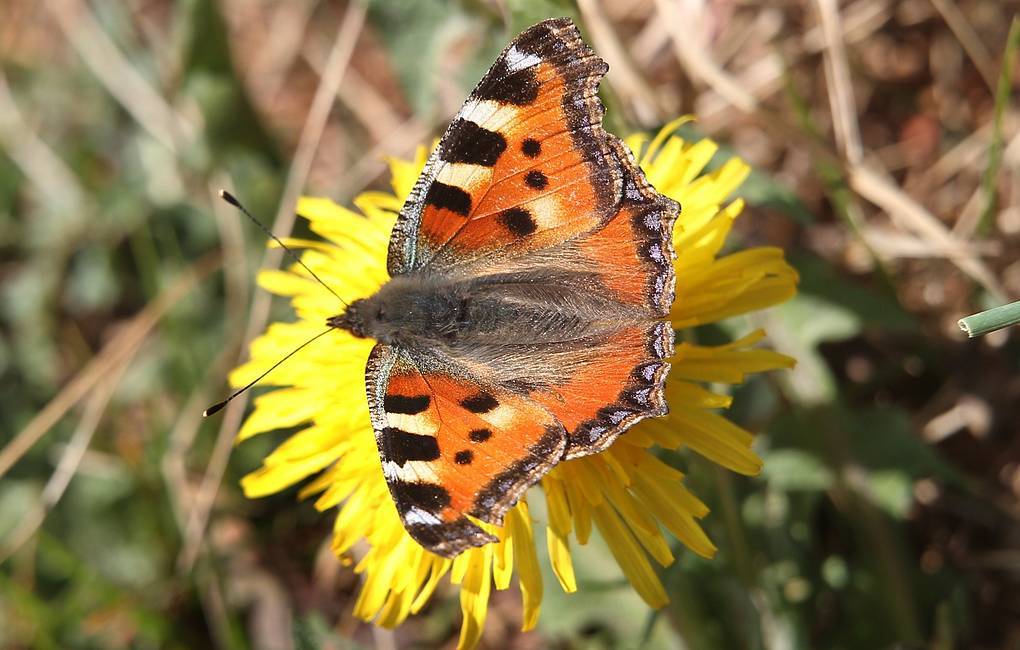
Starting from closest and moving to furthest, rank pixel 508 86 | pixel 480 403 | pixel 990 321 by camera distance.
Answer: pixel 990 321
pixel 480 403
pixel 508 86

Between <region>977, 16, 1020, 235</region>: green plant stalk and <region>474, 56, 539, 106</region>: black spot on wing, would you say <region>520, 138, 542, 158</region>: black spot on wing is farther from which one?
<region>977, 16, 1020, 235</region>: green plant stalk

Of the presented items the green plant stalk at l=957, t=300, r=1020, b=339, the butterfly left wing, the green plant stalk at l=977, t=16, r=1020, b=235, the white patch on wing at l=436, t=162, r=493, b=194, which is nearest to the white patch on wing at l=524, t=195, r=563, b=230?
the white patch on wing at l=436, t=162, r=493, b=194

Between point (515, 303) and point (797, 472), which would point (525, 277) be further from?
point (797, 472)

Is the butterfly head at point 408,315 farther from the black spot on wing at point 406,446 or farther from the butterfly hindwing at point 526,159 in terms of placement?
the black spot on wing at point 406,446

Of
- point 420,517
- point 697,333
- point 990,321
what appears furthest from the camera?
point 697,333

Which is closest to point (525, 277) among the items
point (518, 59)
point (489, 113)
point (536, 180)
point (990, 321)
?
point (536, 180)

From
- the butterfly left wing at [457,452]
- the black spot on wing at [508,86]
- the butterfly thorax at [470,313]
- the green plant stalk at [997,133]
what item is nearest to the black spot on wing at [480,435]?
the butterfly left wing at [457,452]
